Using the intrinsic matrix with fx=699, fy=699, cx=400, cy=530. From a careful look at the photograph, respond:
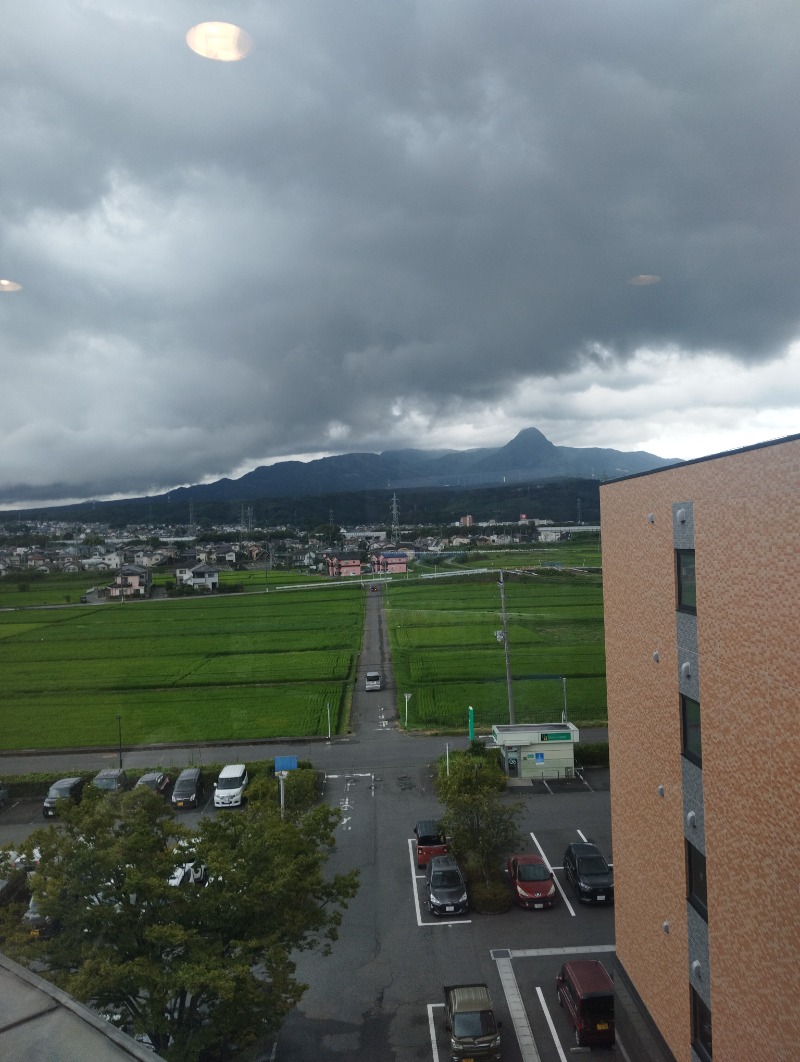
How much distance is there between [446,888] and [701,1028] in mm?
2467

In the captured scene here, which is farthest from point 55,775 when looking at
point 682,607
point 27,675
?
point 682,607

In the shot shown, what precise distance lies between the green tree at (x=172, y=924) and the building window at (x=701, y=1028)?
1.88 metres

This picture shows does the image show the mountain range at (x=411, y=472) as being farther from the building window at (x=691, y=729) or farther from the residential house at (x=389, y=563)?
the building window at (x=691, y=729)

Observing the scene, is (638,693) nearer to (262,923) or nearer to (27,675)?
(262,923)

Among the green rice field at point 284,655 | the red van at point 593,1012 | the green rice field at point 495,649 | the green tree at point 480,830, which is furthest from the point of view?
the green rice field at point 495,649

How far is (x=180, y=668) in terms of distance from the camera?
516 inches

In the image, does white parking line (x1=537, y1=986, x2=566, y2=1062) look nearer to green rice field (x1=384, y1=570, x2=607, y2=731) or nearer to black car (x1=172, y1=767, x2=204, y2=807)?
black car (x1=172, y1=767, x2=204, y2=807)

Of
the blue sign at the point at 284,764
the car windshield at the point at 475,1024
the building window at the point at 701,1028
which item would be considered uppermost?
the building window at the point at 701,1028

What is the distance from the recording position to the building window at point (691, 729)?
337cm

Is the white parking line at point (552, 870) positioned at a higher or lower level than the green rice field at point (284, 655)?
lower

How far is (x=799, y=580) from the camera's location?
241 centimetres

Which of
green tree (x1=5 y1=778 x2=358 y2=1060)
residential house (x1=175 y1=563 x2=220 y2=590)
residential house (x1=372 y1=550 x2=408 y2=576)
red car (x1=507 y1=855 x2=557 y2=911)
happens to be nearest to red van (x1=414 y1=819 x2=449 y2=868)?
red car (x1=507 y1=855 x2=557 y2=911)

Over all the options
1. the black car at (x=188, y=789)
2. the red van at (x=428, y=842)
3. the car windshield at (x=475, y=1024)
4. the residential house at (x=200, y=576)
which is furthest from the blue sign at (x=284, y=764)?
the residential house at (x=200, y=576)

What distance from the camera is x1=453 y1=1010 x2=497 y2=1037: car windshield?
12.7ft
